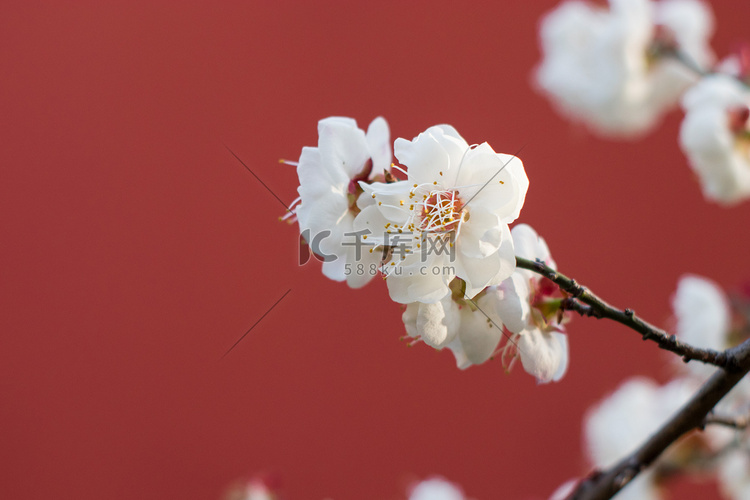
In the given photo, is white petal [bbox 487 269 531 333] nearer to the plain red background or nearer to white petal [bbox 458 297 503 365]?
white petal [bbox 458 297 503 365]

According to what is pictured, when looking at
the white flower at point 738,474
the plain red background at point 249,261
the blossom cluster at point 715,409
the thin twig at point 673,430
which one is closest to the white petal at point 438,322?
the thin twig at point 673,430

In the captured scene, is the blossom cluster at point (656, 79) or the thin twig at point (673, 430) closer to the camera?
the thin twig at point (673, 430)

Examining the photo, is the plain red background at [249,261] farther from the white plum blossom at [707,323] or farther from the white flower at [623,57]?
the white plum blossom at [707,323]

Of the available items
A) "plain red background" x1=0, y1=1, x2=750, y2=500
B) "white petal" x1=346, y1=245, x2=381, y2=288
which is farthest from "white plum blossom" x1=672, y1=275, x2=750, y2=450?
"plain red background" x1=0, y1=1, x2=750, y2=500

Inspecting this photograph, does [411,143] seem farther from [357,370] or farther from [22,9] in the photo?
[22,9]

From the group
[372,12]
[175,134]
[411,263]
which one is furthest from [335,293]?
[411,263]
